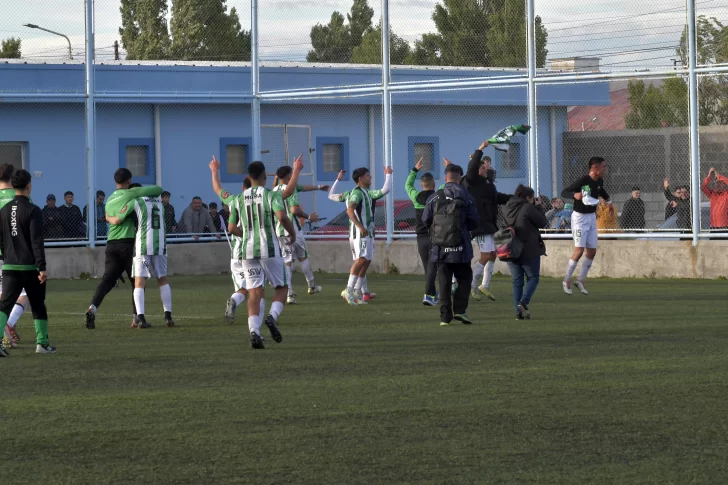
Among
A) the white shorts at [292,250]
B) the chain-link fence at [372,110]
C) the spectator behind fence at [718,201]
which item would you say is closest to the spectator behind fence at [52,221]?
the chain-link fence at [372,110]

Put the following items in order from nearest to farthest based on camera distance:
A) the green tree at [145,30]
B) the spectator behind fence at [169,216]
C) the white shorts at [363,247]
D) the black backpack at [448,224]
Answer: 1. the black backpack at [448,224]
2. the white shorts at [363,247]
3. the spectator behind fence at [169,216]
4. the green tree at [145,30]

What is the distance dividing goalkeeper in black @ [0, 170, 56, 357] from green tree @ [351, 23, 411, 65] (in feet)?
45.3

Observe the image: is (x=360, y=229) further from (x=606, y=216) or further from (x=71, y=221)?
(x=71, y=221)

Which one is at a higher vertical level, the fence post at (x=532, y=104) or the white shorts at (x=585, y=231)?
the fence post at (x=532, y=104)

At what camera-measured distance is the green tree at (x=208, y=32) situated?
27.3 meters

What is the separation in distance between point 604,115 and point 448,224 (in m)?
22.5

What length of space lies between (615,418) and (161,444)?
2.76 metres

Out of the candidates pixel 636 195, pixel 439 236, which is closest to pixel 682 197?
pixel 636 195

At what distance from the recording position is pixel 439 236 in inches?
555

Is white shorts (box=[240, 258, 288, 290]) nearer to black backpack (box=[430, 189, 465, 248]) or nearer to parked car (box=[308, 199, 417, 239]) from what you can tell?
black backpack (box=[430, 189, 465, 248])

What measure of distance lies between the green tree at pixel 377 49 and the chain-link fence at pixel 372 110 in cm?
5

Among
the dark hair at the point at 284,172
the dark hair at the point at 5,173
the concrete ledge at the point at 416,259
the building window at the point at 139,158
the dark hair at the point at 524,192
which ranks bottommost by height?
the concrete ledge at the point at 416,259

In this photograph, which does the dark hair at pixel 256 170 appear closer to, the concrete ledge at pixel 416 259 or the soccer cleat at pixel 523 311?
the soccer cleat at pixel 523 311

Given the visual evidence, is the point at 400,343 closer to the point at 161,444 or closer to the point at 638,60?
the point at 161,444
